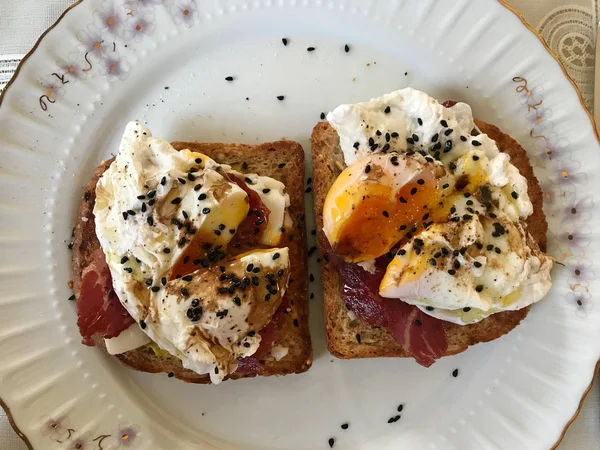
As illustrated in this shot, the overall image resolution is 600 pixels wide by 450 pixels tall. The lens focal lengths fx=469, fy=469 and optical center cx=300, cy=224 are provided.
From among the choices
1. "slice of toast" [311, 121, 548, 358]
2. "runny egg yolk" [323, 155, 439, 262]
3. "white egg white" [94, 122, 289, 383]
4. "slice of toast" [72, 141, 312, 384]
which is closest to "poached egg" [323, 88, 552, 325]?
"runny egg yolk" [323, 155, 439, 262]

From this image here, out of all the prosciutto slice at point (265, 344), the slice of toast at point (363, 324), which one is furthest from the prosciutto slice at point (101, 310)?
the slice of toast at point (363, 324)

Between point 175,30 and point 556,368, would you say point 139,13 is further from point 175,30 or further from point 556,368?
point 556,368

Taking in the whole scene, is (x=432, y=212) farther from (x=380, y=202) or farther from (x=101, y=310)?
(x=101, y=310)

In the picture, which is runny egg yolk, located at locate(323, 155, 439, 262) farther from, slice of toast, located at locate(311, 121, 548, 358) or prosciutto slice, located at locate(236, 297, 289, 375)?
prosciutto slice, located at locate(236, 297, 289, 375)

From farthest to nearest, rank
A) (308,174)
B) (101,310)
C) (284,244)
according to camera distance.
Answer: (308,174)
(284,244)
(101,310)

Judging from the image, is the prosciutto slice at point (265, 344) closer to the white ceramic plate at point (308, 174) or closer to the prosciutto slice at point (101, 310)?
the white ceramic plate at point (308, 174)

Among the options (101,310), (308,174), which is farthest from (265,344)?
(308,174)

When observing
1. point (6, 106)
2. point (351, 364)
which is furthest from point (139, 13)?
point (351, 364)
